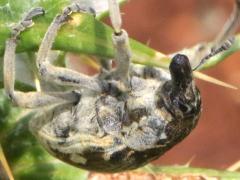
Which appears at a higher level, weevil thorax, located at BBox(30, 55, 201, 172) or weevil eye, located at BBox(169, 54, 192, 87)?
weevil eye, located at BBox(169, 54, 192, 87)

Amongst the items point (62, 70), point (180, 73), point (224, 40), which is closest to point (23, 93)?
point (62, 70)

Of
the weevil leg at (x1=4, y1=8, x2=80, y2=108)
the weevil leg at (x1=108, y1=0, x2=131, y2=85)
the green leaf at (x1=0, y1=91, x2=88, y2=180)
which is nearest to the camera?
the weevil leg at (x1=4, y1=8, x2=80, y2=108)

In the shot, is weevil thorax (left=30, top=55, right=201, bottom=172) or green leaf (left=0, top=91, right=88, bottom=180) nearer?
weevil thorax (left=30, top=55, right=201, bottom=172)

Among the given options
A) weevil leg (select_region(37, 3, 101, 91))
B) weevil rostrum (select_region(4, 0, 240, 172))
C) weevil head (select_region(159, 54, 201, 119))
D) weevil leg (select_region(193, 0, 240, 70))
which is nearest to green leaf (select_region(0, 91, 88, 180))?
weevil rostrum (select_region(4, 0, 240, 172))

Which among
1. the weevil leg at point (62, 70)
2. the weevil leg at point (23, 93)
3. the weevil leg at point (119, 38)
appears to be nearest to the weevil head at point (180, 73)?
the weevil leg at point (119, 38)

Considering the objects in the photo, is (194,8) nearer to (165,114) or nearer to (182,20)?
(182,20)

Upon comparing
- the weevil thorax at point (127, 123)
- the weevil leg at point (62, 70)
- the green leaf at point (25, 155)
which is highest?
the weevil leg at point (62, 70)

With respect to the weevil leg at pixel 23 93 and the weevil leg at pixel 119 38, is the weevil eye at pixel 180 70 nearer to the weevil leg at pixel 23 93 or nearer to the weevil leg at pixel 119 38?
the weevil leg at pixel 119 38

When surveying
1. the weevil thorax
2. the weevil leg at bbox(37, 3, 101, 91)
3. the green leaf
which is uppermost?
the weevil leg at bbox(37, 3, 101, 91)

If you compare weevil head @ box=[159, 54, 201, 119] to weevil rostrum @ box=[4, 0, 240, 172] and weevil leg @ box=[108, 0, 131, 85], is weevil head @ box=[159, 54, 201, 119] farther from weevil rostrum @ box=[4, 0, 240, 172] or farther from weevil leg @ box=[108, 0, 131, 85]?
weevil leg @ box=[108, 0, 131, 85]
